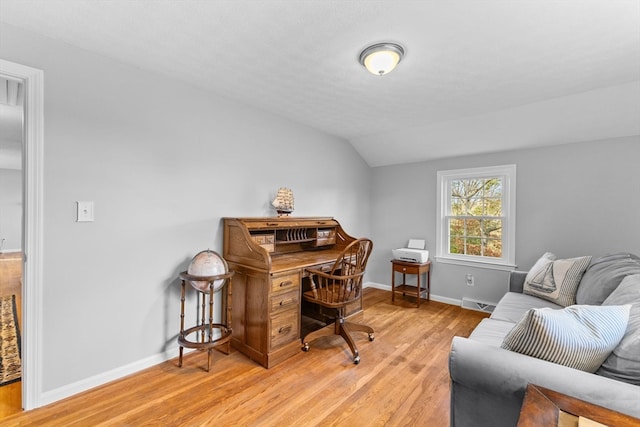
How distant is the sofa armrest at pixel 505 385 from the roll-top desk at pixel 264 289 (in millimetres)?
1418

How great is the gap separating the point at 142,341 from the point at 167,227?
903 mm

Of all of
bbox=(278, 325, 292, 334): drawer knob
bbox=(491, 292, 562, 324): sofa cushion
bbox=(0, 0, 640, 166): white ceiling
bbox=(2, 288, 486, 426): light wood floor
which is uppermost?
bbox=(0, 0, 640, 166): white ceiling

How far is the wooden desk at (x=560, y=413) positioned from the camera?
31.7 inches

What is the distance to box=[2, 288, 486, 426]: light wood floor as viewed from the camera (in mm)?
1689

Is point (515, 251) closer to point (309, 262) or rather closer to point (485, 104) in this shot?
point (485, 104)

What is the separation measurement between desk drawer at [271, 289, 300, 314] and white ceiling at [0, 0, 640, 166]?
180 centimetres

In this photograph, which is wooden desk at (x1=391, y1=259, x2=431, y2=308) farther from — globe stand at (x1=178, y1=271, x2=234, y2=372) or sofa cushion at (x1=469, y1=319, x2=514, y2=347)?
globe stand at (x1=178, y1=271, x2=234, y2=372)

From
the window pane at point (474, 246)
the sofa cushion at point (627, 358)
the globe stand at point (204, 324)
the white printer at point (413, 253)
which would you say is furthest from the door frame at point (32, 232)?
the window pane at point (474, 246)

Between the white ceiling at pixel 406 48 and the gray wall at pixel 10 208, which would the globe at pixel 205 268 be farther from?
the gray wall at pixel 10 208

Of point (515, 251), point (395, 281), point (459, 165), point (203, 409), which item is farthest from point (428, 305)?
point (203, 409)

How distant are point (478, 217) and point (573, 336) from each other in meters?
2.86

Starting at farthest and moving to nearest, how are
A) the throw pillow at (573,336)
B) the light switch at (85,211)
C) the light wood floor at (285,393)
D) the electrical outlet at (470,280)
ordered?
the electrical outlet at (470,280) → the light switch at (85,211) → the light wood floor at (285,393) → the throw pillow at (573,336)

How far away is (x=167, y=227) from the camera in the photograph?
92.0 inches

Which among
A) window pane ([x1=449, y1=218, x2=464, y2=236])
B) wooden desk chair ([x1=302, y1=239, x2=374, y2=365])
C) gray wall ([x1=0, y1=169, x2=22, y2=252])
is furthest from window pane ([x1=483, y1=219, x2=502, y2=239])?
gray wall ([x1=0, y1=169, x2=22, y2=252])
